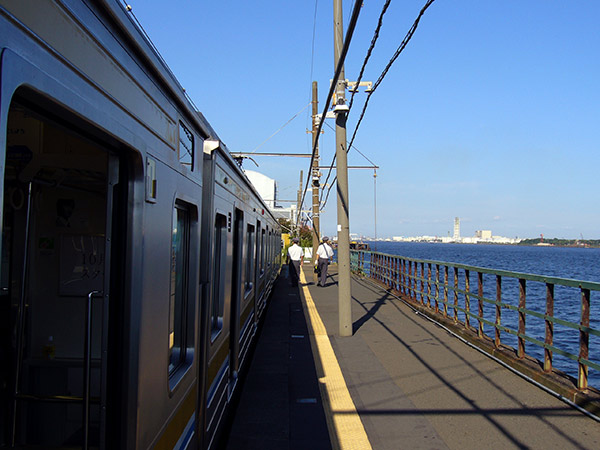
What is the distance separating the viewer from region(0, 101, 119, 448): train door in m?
3.09

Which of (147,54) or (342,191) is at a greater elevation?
(342,191)

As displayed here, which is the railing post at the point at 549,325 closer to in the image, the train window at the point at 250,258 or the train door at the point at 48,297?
the train window at the point at 250,258

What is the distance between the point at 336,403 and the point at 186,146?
11.5 feet

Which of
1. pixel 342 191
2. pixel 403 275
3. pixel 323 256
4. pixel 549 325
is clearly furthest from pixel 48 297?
pixel 323 256

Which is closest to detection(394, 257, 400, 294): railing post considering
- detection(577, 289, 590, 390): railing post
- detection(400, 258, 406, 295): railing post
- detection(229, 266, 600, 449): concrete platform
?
detection(400, 258, 406, 295): railing post

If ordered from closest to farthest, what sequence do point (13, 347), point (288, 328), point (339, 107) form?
point (13, 347)
point (339, 107)
point (288, 328)

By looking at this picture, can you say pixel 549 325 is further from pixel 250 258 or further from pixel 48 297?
pixel 48 297

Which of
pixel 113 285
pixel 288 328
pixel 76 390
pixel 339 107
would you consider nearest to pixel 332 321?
pixel 288 328

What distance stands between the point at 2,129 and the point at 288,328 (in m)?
8.93

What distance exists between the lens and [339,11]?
28.0 ft

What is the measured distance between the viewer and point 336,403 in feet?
18.0

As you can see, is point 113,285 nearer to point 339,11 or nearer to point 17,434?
Answer: point 17,434

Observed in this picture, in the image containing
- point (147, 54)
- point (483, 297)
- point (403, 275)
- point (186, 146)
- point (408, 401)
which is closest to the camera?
point (147, 54)

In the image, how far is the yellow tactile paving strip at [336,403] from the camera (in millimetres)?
4523
